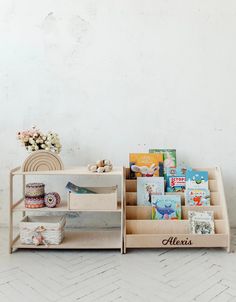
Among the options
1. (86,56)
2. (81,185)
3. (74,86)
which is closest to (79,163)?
(81,185)

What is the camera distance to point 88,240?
2.45 metres

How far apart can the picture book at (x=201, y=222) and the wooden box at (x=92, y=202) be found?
20.7 inches

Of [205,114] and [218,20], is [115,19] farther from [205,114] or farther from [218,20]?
[205,114]

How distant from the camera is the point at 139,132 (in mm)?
2762

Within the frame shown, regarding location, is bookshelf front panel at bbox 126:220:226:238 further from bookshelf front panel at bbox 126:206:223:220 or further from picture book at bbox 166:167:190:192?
picture book at bbox 166:167:190:192

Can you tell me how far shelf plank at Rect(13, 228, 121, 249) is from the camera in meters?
2.32

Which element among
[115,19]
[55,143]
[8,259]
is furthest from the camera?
[115,19]

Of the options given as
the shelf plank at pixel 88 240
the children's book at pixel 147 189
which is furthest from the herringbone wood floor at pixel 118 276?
the children's book at pixel 147 189

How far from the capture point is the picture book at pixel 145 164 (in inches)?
101

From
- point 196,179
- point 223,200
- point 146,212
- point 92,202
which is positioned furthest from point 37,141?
point 223,200

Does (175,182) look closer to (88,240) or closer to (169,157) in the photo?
(169,157)

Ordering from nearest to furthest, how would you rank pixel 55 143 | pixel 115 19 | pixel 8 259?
1. pixel 8 259
2. pixel 55 143
3. pixel 115 19

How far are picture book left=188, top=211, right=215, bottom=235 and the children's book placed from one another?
0.89 ft

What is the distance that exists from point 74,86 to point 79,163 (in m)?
0.60
